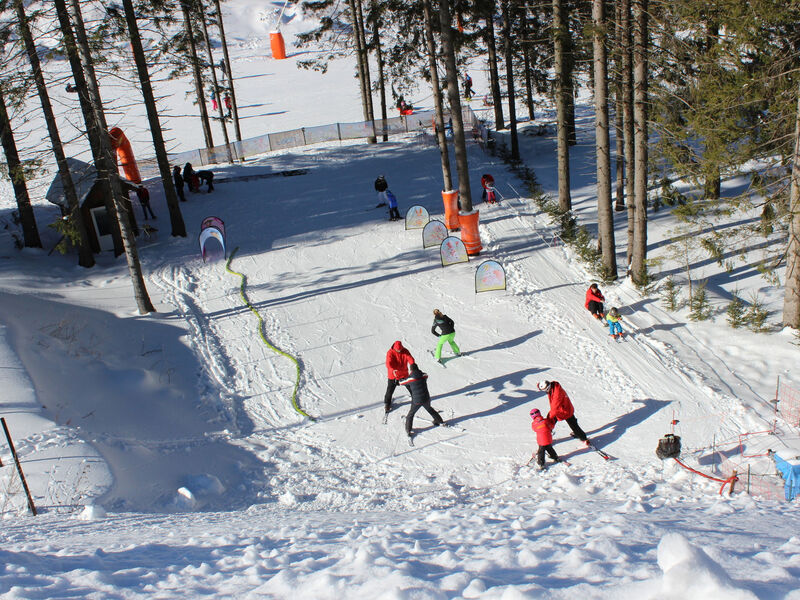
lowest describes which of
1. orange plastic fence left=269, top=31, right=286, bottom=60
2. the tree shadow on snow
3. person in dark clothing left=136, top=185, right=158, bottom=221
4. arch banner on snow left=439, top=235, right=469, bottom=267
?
the tree shadow on snow

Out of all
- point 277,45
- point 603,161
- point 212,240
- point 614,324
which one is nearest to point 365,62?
point 212,240

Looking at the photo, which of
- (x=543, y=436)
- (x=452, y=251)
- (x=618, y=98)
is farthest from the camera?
(x=618, y=98)

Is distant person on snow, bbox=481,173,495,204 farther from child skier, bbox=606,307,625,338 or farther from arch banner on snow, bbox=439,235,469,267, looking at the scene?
child skier, bbox=606,307,625,338

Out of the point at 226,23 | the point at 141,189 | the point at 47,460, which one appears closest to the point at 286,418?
the point at 47,460

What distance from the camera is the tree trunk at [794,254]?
484 inches

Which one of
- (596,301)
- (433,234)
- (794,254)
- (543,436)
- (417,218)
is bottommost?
(543,436)

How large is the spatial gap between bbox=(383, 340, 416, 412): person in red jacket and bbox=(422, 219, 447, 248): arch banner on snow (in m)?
7.67

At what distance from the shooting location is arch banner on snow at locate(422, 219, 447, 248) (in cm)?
1844

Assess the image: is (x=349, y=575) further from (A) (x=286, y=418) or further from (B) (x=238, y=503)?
(A) (x=286, y=418)

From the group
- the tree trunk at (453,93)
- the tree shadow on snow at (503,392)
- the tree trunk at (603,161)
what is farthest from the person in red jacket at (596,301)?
the tree trunk at (453,93)

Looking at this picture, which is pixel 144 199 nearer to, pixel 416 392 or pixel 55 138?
pixel 55 138

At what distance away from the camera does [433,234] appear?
18.5m

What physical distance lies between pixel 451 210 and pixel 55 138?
37.0ft

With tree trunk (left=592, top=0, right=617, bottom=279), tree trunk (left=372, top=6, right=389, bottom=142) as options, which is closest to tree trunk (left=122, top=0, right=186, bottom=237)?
tree trunk (left=372, top=6, right=389, bottom=142)
